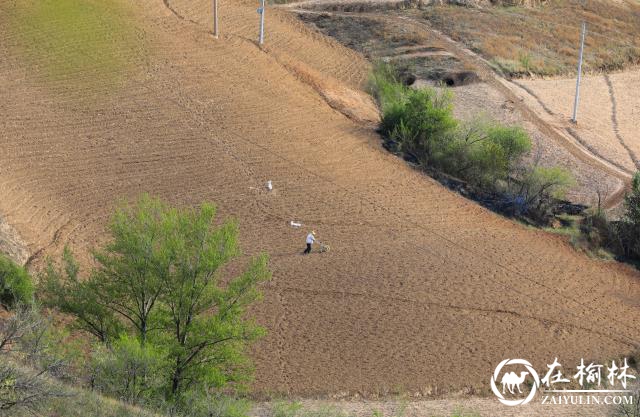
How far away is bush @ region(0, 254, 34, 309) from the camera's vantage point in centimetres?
2741

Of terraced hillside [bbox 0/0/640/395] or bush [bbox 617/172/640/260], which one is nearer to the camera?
terraced hillside [bbox 0/0/640/395]

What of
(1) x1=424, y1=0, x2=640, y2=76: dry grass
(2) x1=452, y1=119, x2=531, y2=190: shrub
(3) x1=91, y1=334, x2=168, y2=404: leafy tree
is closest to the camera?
(3) x1=91, y1=334, x2=168, y2=404: leafy tree

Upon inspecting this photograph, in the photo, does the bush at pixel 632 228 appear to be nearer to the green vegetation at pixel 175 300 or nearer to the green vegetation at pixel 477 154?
the green vegetation at pixel 477 154

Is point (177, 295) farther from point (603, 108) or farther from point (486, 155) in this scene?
point (603, 108)

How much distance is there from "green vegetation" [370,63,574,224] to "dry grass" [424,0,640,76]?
13.1 metres

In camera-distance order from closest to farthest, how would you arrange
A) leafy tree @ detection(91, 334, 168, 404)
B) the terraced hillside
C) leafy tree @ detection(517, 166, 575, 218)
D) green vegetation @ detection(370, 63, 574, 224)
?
leafy tree @ detection(91, 334, 168, 404), the terraced hillside, leafy tree @ detection(517, 166, 575, 218), green vegetation @ detection(370, 63, 574, 224)

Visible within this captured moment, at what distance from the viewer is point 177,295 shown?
2338 cm

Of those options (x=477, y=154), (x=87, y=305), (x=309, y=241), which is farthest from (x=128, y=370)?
(x=477, y=154)

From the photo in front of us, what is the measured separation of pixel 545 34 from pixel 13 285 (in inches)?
1702

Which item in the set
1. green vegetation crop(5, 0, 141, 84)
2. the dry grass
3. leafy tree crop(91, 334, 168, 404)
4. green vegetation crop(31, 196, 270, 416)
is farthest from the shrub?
leafy tree crop(91, 334, 168, 404)

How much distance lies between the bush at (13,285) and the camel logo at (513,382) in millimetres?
12379

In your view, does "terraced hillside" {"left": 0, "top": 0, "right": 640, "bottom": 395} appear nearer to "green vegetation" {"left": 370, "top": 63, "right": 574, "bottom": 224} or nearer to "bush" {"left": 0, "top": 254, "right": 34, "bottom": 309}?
"green vegetation" {"left": 370, "top": 63, "right": 574, "bottom": 224}

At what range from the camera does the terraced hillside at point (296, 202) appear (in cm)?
3061

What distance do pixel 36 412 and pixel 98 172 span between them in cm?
2010
